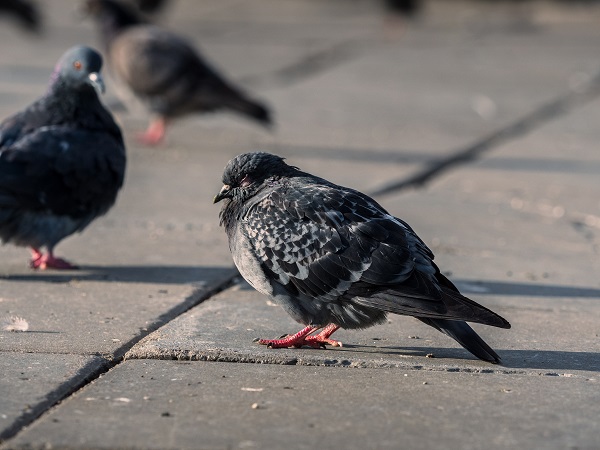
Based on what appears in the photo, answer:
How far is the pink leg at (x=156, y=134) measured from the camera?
10.7 m

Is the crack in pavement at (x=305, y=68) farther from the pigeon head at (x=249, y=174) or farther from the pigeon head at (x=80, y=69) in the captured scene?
the pigeon head at (x=249, y=174)

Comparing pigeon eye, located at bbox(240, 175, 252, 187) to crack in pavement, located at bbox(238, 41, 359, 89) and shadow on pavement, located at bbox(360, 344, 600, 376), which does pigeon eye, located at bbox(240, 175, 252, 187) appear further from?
crack in pavement, located at bbox(238, 41, 359, 89)

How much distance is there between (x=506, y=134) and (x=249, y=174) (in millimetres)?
7270

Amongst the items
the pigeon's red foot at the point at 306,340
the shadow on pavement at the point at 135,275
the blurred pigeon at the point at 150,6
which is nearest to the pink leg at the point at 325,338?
the pigeon's red foot at the point at 306,340

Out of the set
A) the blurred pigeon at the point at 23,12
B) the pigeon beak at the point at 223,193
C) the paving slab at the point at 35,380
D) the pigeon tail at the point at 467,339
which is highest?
the blurred pigeon at the point at 23,12

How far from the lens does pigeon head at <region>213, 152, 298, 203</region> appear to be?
506cm

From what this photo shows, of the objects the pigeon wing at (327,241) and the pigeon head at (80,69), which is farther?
the pigeon head at (80,69)

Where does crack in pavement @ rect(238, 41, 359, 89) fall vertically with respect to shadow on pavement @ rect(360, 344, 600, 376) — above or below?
above

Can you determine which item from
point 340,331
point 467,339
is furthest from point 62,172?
point 467,339

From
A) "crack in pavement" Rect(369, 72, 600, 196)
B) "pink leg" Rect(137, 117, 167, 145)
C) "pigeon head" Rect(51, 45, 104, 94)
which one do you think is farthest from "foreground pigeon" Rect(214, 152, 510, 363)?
"pink leg" Rect(137, 117, 167, 145)

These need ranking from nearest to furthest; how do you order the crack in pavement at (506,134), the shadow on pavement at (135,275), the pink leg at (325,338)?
the pink leg at (325,338)
the shadow on pavement at (135,275)
the crack in pavement at (506,134)

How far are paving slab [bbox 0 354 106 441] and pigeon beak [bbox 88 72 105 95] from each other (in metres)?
2.36

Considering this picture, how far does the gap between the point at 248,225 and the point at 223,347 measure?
0.53 m

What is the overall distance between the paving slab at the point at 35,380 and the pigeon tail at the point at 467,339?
4.37 ft
